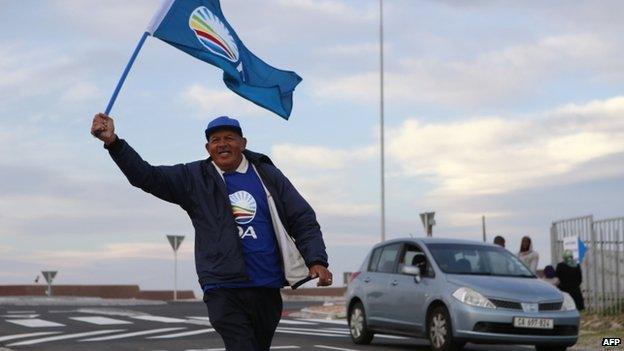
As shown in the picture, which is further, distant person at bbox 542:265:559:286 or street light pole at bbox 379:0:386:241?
street light pole at bbox 379:0:386:241

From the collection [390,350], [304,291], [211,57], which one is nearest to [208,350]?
[390,350]

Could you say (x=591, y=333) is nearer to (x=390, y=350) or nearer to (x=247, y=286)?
(x=390, y=350)

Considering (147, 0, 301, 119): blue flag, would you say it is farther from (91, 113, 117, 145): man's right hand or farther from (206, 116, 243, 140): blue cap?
(91, 113, 117, 145): man's right hand

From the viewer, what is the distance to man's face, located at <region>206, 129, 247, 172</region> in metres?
7.11

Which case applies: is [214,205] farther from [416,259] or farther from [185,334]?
[185,334]

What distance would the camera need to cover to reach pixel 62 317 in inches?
1049

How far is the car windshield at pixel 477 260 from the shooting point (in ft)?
54.4

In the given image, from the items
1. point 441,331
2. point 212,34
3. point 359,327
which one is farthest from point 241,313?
point 359,327

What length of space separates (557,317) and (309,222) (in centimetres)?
918

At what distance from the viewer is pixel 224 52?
370 inches

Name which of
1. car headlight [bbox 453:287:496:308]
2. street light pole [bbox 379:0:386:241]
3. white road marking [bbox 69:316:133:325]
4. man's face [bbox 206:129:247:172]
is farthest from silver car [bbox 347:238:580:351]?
street light pole [bbox 379:0:386:241]

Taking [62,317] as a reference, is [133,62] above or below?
above

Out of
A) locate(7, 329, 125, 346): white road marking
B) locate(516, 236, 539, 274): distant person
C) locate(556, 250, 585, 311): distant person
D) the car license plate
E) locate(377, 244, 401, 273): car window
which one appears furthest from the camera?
locate(556, 250, 585, 311): distant person

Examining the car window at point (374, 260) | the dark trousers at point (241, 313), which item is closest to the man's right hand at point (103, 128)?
the dark trousers at point (241, 313)
